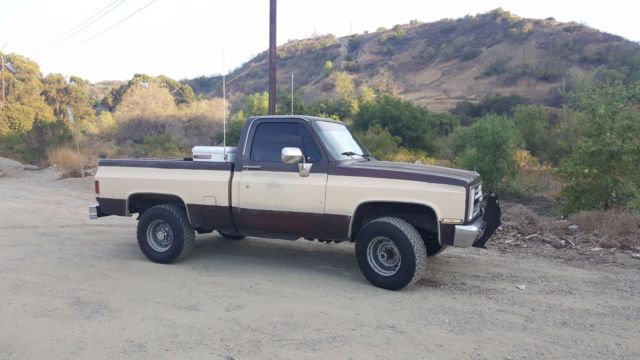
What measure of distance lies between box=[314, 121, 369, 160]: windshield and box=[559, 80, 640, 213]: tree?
5049mm

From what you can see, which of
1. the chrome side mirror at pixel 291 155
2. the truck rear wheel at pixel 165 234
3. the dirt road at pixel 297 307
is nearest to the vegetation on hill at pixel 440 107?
the dirt road at pixel 297 307

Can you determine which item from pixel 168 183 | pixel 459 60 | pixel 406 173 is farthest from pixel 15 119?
pixel 459 60

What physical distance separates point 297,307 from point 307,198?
147cm

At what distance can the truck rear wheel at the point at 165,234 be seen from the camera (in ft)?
23.8

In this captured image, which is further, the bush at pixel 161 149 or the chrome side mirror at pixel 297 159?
the bush at pixel 161 149

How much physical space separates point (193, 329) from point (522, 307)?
335cm

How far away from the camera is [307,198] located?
21.4 ft

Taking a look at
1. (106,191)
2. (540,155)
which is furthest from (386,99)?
(106,191)

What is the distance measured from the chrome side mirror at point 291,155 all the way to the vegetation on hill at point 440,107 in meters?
6.31

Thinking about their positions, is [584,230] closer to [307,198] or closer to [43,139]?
[307,198]

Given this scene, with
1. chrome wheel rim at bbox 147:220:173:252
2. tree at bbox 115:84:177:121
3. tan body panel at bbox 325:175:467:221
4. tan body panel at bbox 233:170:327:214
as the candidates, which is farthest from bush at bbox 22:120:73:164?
tan body panel at bbox 325:175:467:221

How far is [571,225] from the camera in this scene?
9227 millimetres

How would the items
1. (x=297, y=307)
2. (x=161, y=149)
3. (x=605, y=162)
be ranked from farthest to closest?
(x=161, y=149) < (x=605, y=162) < (x=297, y=307)

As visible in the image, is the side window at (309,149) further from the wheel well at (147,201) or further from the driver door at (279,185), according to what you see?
the wheel well at (147,201)
